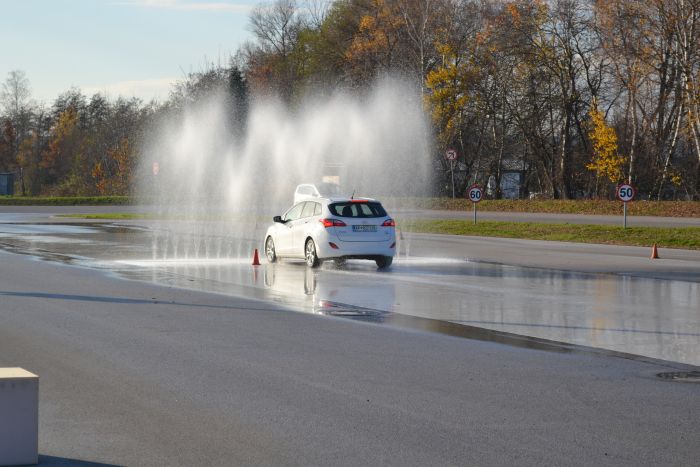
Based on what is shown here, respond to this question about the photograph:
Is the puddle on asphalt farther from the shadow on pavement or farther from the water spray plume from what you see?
the water spray plume

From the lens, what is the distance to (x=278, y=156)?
71438 millimetres

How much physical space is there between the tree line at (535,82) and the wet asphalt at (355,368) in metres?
36.3

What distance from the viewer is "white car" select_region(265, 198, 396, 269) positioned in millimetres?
23094

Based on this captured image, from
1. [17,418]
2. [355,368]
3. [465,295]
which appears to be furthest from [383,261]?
[17,418]

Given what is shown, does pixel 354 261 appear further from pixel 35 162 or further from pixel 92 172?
pixel 35 162

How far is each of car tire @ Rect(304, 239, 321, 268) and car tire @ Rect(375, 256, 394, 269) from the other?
1.24 m

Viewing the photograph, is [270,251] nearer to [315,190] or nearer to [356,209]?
[356,209]

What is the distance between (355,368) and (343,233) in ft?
41.9

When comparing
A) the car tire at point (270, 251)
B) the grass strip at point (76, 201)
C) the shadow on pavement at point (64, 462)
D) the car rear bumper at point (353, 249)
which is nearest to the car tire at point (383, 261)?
the car rear bumper at point (353, 249)

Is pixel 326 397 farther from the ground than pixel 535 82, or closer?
closer

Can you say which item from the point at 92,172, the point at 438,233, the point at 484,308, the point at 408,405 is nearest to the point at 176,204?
the point at 92,172

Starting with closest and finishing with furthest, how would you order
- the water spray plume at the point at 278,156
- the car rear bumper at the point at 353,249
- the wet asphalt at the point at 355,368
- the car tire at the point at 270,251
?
the wet asphalt at the point at 355,368
the car rear bumper at the point at 353,249
the car tire at the point at 270,251
the water spray plume at the point at 278,156

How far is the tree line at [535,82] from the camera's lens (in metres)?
54.9

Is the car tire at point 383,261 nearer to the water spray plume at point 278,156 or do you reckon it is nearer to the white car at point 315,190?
the water spray plume at point 278,156
